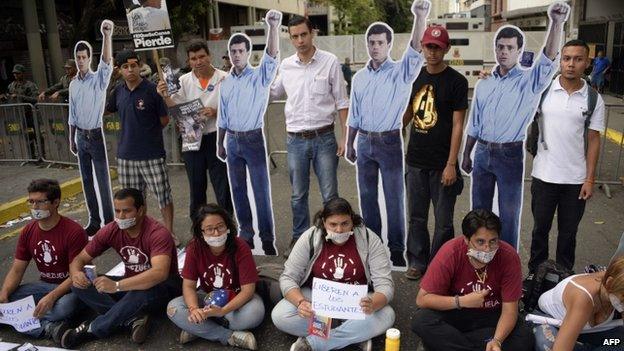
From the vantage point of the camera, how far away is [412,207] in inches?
167

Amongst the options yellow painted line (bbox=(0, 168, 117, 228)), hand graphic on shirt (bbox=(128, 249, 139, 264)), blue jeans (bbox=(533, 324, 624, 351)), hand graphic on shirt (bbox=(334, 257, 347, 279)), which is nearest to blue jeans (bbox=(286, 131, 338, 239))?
hand graphic on shirt (bbox=(334, 257, 347, 279))

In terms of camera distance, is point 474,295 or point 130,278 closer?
point 474,295


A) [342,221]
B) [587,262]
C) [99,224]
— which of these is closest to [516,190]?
[587,262]

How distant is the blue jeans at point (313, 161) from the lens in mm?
4426

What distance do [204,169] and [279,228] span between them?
1339mm

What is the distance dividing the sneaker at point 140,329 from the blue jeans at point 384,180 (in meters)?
1.97

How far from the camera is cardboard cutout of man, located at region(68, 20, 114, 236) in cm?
512

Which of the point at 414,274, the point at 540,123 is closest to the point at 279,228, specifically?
the point at 414,274

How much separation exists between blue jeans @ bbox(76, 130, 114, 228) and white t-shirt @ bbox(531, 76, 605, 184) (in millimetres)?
4088

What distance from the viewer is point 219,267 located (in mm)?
3588

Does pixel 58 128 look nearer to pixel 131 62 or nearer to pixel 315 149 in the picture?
pixel 131 62

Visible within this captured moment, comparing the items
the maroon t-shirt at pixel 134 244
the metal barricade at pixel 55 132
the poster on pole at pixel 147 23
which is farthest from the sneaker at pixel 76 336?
the metal barricade at pixel 55 132

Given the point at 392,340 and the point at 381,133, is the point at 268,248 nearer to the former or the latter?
the point at 381,133

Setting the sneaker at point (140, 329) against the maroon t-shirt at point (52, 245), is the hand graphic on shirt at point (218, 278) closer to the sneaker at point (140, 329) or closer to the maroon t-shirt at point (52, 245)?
the sneaker at point (140, 329)
